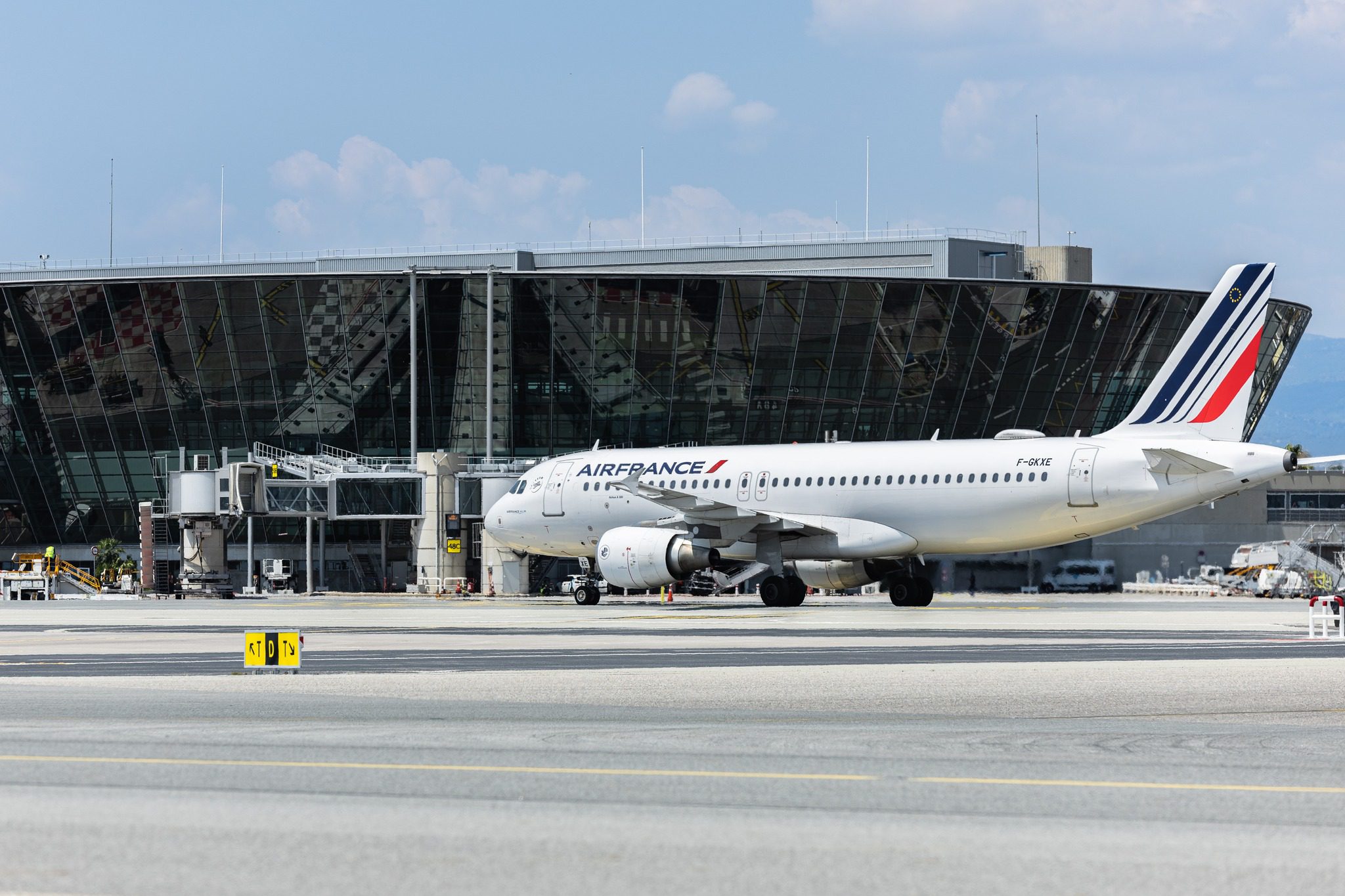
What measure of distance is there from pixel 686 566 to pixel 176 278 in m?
42.0

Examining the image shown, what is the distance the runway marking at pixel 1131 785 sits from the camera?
32.3ft

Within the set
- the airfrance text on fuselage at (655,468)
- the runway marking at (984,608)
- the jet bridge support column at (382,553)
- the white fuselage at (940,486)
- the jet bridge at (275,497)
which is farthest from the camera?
the jet bridge support column at (382,553)

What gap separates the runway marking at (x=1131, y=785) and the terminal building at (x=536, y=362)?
206ft

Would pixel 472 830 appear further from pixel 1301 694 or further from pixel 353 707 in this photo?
pixel 1301 694

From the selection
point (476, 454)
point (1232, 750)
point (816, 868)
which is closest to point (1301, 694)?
point (1232, 750)

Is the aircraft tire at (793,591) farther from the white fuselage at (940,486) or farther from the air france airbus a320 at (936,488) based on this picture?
the white fuselage at (940,486)

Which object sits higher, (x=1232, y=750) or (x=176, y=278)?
(x=176, y=278)

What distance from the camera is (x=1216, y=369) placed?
3959 centimetres

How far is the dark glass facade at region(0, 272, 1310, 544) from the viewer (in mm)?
74875

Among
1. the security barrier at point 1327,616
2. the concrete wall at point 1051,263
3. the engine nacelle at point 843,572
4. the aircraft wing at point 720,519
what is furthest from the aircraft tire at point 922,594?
the concrete wall at point 1051,263

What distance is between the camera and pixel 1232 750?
1180cm

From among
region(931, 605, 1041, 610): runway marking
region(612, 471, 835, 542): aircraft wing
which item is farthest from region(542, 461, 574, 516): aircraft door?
region(931, 605, 1041, 610): runway marking

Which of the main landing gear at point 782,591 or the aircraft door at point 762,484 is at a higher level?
the aircraft door at point 762,484

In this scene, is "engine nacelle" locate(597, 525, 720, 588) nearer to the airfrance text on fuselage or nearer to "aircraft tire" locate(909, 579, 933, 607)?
the airfrance text on fuselage
